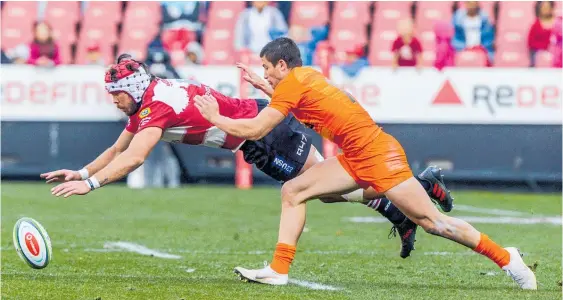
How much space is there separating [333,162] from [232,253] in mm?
2536

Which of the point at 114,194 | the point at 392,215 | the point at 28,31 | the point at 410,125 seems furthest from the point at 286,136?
the point at 28,31

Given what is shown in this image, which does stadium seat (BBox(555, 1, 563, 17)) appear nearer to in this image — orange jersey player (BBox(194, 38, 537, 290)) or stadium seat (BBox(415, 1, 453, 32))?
stadium seat (BBox(415, 1, 453, 32))

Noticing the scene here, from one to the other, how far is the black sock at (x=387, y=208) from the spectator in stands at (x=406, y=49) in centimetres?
1100

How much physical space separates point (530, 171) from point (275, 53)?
12.4 m

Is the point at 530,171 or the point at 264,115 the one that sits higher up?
the point at 264,115

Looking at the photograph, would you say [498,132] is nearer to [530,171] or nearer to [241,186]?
[530,171]

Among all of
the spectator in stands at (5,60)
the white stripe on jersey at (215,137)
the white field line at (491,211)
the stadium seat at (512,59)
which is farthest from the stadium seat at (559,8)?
the white stripe on jersey at (215,137)

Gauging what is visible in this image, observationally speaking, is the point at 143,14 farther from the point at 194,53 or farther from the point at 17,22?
the point at 17,22

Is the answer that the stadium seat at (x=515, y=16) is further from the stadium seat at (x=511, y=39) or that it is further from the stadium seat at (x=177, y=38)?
the stadium seat at (x=177, y=38)

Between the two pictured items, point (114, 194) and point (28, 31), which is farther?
point (28, 31)

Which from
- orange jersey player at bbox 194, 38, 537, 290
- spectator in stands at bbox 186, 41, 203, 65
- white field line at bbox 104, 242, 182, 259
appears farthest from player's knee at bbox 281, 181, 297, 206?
spectator in stands at bbox 186, 41, 203, 65

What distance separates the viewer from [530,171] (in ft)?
64.3

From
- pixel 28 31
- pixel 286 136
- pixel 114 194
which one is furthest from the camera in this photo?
pixel 28 31

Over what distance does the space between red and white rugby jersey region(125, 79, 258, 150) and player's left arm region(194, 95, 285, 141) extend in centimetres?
67
